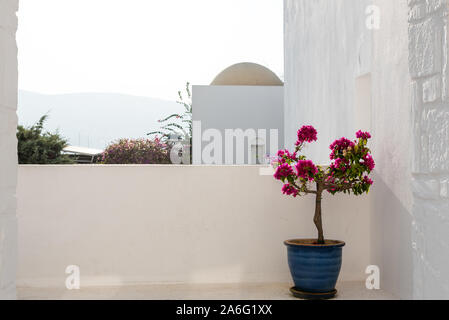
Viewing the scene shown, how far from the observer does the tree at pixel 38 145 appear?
12.4 m

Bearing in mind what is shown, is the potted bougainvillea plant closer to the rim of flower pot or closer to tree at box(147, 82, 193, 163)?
the rim of flower pot

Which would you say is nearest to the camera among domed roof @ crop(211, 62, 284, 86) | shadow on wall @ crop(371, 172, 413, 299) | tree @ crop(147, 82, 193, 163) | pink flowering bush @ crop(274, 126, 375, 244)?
shadow on wall @ crop(371, 172, 413, 299)

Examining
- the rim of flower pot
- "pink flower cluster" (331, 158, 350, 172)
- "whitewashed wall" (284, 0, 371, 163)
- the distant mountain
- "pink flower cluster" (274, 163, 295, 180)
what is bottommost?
the rim of flower pot

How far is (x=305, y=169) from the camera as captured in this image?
4395 millimetres

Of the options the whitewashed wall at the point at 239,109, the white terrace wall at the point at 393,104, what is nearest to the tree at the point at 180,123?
the whitewashed wall at the point at 239,109

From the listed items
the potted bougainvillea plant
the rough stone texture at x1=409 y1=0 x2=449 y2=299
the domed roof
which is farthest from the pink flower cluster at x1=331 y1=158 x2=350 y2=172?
the domed roof

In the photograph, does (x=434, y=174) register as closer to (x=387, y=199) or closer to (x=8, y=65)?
(x=8, y=65)

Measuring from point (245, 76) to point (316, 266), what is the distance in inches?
530

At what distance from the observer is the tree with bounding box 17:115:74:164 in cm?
1245

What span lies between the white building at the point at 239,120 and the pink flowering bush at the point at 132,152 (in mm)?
1475

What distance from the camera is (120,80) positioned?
170ft

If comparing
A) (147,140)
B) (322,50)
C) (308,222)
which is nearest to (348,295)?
(308,222)

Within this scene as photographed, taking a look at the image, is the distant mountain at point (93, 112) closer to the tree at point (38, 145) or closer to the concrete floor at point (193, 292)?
the tree at point (38, 145)

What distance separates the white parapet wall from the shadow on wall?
0.54 feet
